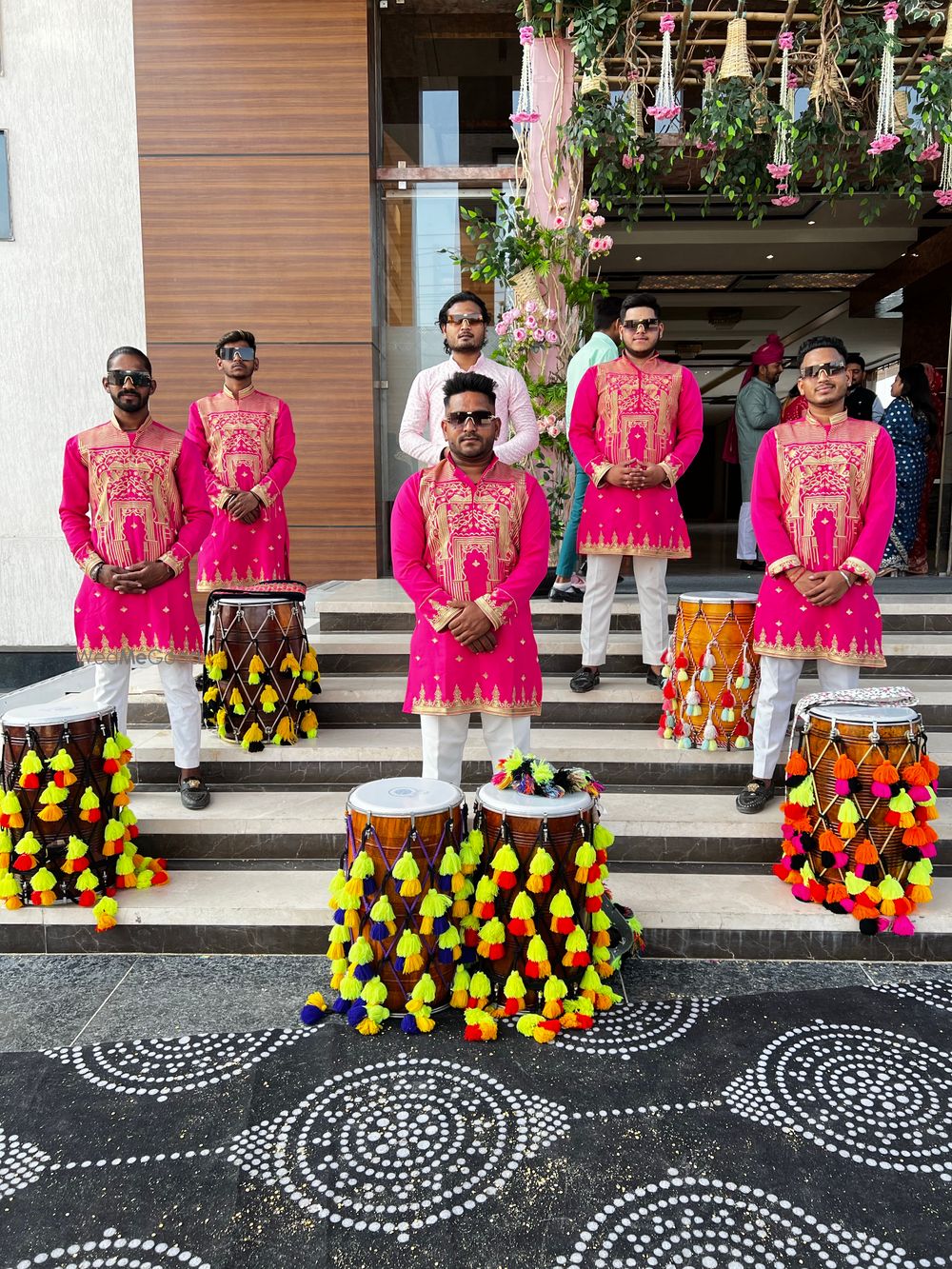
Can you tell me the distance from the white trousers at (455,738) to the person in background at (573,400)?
148 cm

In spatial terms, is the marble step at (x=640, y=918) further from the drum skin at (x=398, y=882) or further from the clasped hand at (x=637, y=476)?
the clasped hand at (x=637, y=476)

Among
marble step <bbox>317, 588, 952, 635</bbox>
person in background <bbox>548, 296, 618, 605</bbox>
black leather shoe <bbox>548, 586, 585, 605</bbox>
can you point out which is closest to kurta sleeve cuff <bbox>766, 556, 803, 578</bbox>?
person in background <bbox>548, 296, 618, 605</bbox>

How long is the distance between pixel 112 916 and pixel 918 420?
6096 millimetres

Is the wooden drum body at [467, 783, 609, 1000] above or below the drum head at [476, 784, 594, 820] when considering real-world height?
below

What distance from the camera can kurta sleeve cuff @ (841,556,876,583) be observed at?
3.13m

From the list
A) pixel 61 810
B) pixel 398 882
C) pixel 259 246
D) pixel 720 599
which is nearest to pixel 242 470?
pixel 61 810

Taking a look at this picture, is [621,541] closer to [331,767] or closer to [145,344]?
[331,767]

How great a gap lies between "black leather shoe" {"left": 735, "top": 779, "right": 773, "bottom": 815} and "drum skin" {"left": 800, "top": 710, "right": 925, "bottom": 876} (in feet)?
1.52

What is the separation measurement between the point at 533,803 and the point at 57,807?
5.07 feet

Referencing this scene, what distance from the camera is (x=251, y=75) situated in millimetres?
6129

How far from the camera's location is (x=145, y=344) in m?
6.47

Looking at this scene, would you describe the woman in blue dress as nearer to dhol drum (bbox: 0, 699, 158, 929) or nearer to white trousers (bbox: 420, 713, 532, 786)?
white trousers (bbox: 420, 713, 532, 786)

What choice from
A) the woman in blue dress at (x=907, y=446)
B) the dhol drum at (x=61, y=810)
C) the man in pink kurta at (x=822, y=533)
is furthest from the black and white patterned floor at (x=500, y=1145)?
the woman in blue dress at (x=907, y=446)

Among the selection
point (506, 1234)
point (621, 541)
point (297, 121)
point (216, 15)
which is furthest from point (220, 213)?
point (506, 1234)
